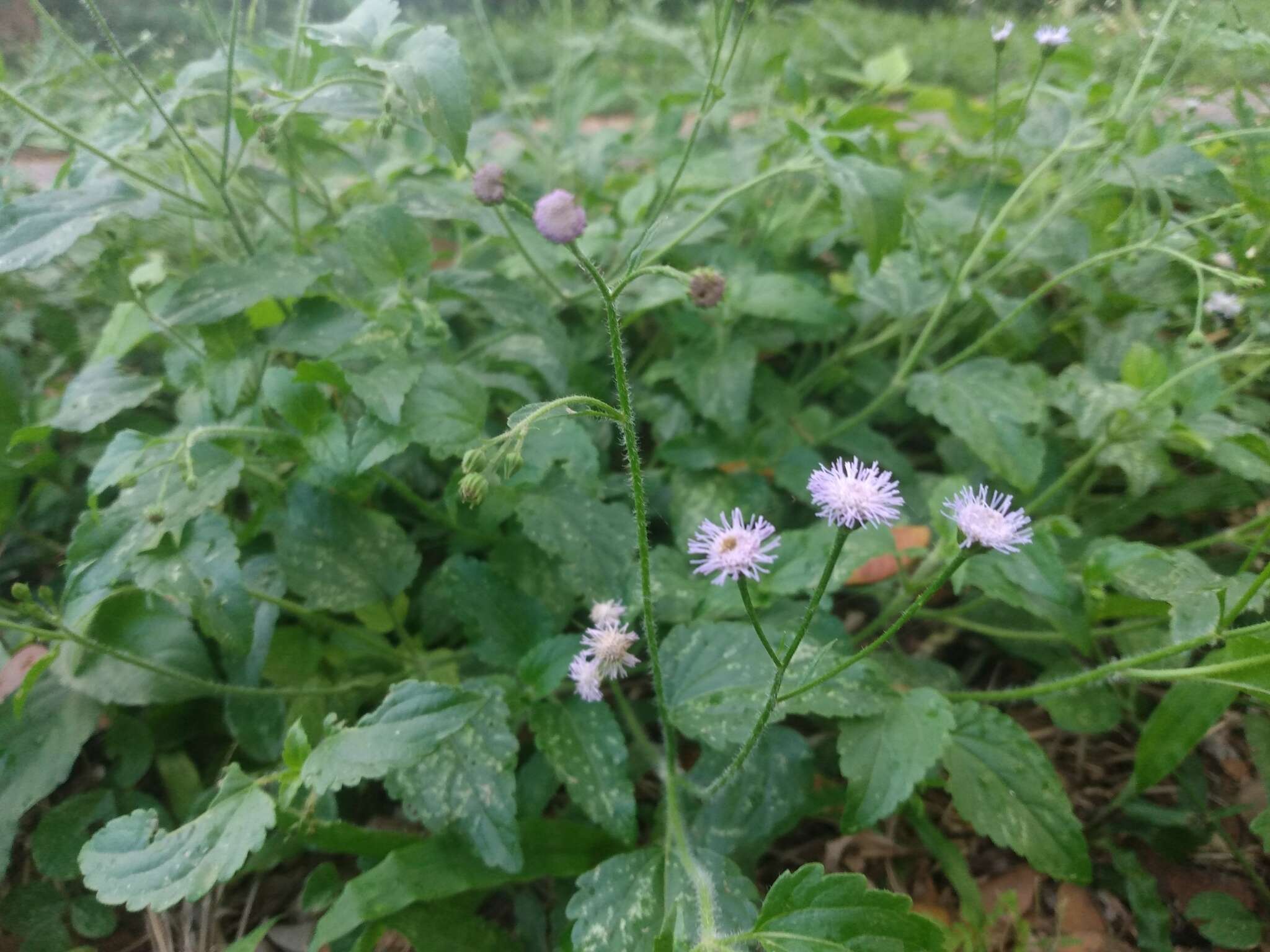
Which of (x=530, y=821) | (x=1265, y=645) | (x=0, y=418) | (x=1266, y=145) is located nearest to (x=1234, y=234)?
(x=1266, y=145)

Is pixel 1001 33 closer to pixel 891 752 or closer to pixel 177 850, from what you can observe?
pixel 891 752

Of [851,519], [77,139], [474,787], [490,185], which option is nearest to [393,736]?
[474,787]

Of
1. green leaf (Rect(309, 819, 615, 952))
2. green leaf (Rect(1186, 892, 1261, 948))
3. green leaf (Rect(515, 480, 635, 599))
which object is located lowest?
green leaf (Rect(1186, 892, 1261, 948))

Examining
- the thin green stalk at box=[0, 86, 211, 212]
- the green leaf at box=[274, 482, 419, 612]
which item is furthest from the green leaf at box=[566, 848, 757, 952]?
the thin green stalk at box=[0, 86, 211, 212]

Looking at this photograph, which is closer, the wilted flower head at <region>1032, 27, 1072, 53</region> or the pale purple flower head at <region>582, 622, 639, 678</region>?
the pale purple flower head at <region>582, 622, 639, 678</region>

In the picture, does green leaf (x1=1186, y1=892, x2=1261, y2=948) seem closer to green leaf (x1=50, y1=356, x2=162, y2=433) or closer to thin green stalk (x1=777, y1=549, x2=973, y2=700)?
thin green stalk (x1=777, y1=549, x2=973, y2=700)
